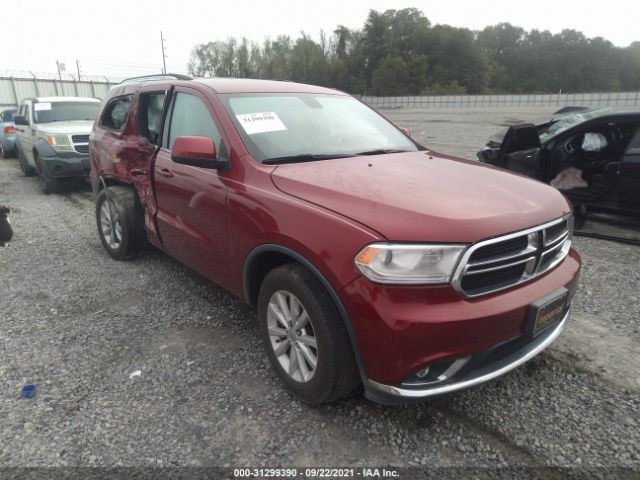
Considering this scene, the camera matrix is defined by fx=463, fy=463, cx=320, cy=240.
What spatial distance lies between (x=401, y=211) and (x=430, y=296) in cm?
41

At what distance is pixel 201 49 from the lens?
84625mm

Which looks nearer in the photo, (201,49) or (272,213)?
(272,213)

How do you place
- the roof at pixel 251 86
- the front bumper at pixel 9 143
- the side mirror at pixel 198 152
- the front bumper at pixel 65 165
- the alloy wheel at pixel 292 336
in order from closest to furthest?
the alloy wheel at pixel 292 336 → the side mirror at pixel 198 152 → the roof at pixel 251 86 → the front bumper at pixel 65 165 → the front bumper at pixel 9 143

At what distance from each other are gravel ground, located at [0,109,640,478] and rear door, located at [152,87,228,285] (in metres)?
0.54

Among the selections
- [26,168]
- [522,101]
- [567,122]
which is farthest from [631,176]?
[522,101]

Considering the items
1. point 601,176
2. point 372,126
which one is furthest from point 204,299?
point 601,176

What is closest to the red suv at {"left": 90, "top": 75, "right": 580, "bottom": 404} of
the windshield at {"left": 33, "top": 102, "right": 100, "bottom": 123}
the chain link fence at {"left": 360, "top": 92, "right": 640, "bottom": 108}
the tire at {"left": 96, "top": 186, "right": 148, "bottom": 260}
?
the tire at {"left": 96, "top": 186, "right": 148, "bottom": 260}

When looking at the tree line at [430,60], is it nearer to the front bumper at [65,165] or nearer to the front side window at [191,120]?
the front bumper at [65,165]

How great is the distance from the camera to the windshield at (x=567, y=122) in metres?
6.10

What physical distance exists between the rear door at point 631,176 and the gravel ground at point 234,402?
1.61 meters

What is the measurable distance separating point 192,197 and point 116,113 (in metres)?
2.16

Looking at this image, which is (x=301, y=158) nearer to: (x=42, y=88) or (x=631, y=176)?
(x=631, y=176)

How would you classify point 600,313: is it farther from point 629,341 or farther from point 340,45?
point 340,45

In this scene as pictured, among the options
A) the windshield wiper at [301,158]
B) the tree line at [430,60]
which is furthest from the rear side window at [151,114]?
the tree line at [430,60]
